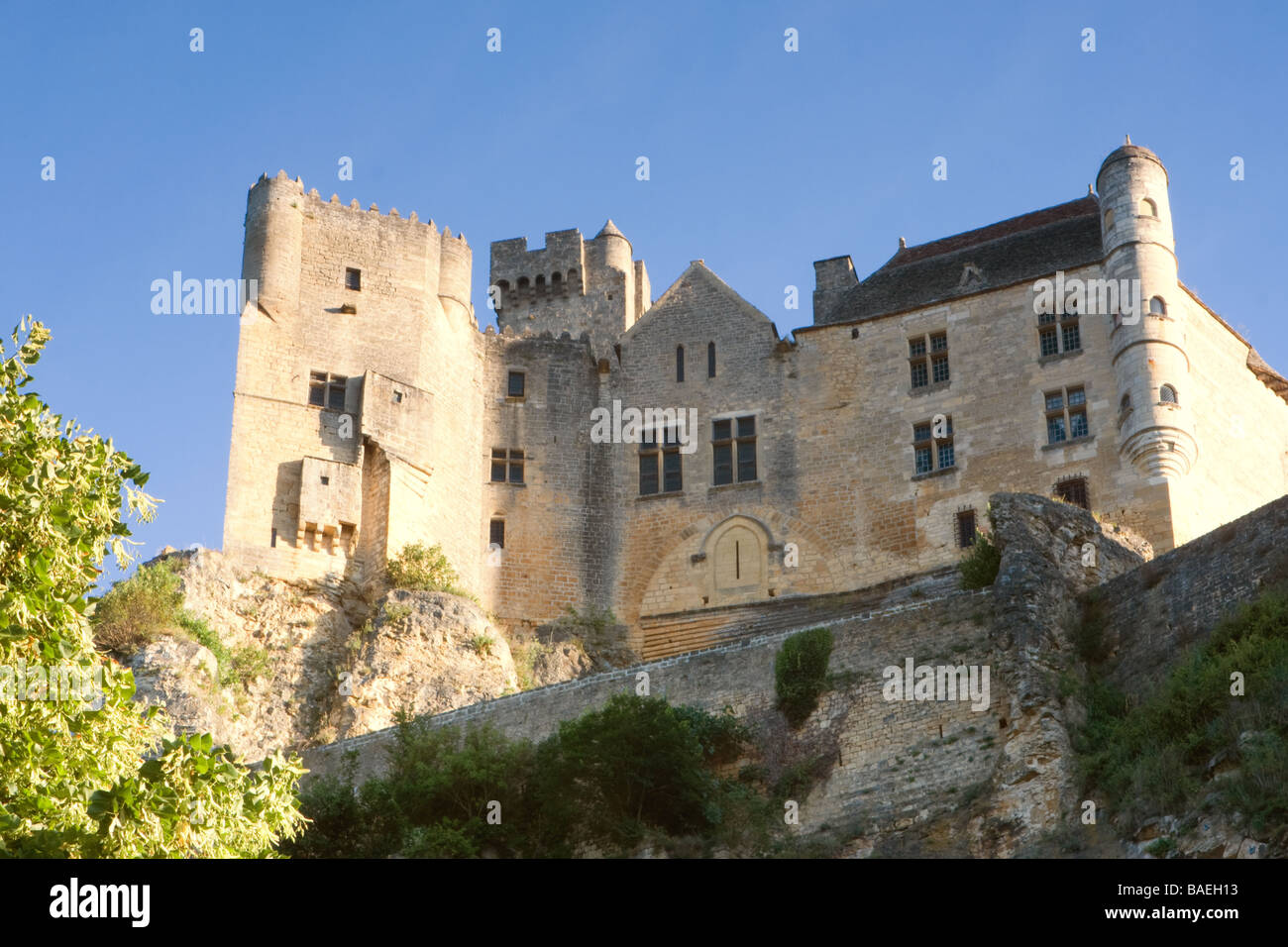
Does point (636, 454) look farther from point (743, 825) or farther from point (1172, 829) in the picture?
point (1172, 829)

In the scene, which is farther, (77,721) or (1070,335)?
(1070,335)

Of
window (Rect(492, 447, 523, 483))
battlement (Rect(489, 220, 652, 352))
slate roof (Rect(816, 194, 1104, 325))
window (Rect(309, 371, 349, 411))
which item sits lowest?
window (Rect(492, 447, 523, 483))

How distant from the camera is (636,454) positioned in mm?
40438

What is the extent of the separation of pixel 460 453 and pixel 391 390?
2.03 m

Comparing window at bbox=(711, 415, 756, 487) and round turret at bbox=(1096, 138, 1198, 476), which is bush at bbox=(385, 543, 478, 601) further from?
round turret at bbox=(1096, 138, 1198, 476)

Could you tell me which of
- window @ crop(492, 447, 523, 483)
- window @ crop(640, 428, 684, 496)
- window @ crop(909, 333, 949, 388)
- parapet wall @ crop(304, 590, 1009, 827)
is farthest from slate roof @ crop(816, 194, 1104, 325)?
parapet wall @ crop(304, 590, 1009, 827)

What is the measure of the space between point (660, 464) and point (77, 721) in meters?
25.5

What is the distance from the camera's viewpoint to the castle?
36.7m

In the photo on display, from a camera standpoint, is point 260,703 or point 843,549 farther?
point 843,549

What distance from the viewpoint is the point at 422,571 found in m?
36.8

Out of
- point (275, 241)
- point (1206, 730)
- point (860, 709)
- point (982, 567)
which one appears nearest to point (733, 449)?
point (275, 241)

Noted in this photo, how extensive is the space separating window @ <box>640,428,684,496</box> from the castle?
0.06 m

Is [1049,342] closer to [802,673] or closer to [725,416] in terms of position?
[725,416]

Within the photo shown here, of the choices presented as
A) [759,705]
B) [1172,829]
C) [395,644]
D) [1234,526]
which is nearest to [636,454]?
[395,644]
